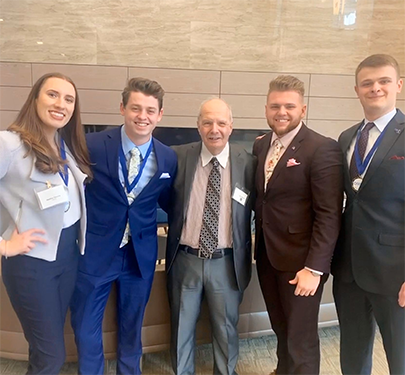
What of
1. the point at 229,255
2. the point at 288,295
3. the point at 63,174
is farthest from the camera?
the point at 229,255

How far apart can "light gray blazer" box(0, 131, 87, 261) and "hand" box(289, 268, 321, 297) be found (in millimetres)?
1185

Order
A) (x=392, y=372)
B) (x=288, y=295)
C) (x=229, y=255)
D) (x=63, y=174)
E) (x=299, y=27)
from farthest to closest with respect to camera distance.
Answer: (x=299, y=27)
(x=229, y=255)
(x=288, y=295)
(x=392, y=372)
(x=63, y=174)

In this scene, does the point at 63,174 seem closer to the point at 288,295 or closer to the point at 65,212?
the point at 65,212

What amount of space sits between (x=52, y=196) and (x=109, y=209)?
1.21 feet

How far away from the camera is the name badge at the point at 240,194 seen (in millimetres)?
1947

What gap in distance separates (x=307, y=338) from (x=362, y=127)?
1.16 m

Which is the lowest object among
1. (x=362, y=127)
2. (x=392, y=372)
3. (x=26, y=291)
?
(x=392, y=372)

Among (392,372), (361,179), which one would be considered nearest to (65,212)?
(361,179)

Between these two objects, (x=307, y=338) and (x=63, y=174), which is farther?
(x=307, y=338)

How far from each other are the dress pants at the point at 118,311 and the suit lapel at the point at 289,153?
0.87 m

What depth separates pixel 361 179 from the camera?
167 cm

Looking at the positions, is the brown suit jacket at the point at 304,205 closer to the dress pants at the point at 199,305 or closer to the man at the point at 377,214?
the man at the point at 377,214

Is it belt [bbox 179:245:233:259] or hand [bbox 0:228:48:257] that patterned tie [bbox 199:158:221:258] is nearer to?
belt [bbox 179:245:233:259]

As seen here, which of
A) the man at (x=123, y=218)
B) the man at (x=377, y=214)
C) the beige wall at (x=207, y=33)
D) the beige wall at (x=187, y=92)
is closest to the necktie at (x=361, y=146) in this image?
the man at (x=377, y=214)
